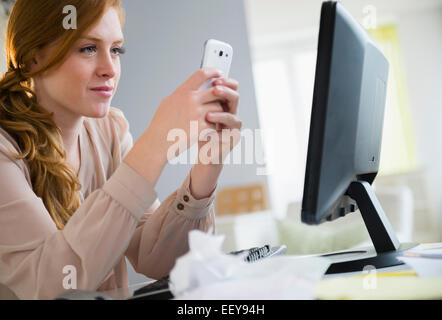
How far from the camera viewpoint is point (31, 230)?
2.24 feet

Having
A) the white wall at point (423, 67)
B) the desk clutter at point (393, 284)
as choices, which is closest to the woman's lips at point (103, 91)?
the desk clutter at point (393, 284)

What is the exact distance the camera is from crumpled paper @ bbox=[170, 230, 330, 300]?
48 cm

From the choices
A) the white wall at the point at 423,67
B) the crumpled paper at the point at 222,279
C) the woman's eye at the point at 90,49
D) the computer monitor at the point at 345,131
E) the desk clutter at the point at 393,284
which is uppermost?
the white wall at the point at 423,67

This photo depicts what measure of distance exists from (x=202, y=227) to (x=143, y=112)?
2.33 ft

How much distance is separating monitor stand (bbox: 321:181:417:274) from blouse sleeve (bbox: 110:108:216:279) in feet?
0.84

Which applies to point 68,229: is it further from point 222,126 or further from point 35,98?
point 35,98

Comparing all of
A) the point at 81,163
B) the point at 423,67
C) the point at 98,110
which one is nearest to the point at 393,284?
the point at 98,110

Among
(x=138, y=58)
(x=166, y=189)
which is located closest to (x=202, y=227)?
(x=166, y=189)

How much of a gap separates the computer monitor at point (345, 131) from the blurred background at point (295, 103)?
85 cm

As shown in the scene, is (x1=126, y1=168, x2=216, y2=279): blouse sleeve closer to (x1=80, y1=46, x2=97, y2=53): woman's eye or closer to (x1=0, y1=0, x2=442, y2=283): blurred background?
(x1=80, y1=46, x2=97, y2=53): woman's eye

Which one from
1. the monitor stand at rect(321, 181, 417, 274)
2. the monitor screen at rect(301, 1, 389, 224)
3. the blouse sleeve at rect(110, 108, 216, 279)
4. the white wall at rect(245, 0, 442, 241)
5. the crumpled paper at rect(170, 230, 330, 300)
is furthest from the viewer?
the white wall at rect(245, 0, 442, 241)

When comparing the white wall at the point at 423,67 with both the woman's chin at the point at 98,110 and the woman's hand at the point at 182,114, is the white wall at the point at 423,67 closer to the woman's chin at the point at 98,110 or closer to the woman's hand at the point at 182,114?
the woman's chin at the point at 98,110

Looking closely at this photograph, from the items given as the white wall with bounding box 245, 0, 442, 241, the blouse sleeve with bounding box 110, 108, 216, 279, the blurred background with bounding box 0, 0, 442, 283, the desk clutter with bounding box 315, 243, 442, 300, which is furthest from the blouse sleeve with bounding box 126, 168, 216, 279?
the white wall with bounding box 245, 0, 442, 241

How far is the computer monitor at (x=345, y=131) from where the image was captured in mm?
624
